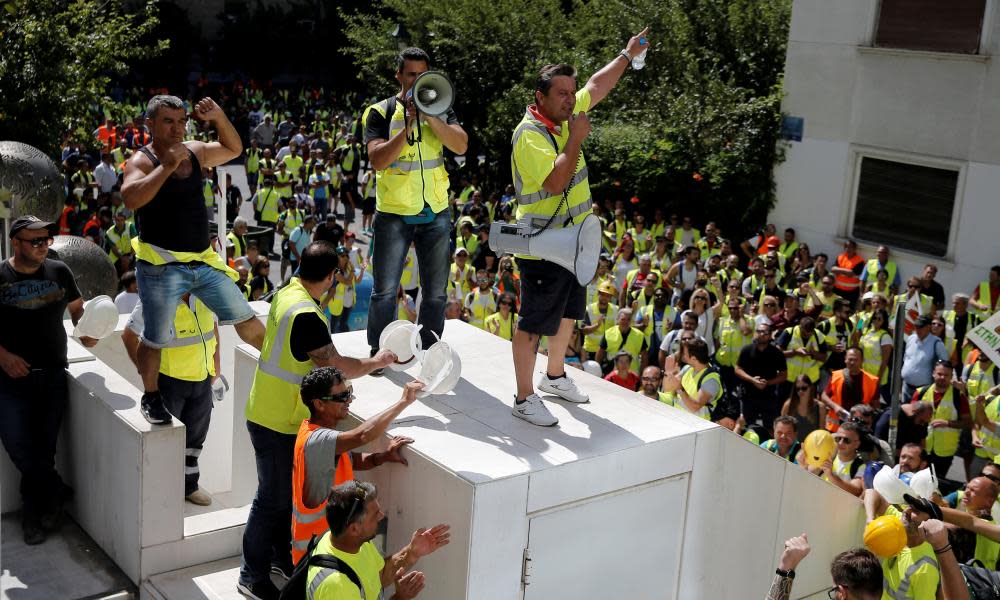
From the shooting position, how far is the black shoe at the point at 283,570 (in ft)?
18.7

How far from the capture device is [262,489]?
552cm

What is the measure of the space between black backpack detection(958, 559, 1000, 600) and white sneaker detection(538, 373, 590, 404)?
2.51m

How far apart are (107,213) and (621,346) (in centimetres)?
783

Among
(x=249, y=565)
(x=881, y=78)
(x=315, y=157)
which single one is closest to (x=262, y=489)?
(x=249, y=565)

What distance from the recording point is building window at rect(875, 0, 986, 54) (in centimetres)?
1595

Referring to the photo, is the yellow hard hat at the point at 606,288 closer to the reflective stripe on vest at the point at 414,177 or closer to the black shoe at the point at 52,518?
the reflective stripe on vest at the point at 414,177

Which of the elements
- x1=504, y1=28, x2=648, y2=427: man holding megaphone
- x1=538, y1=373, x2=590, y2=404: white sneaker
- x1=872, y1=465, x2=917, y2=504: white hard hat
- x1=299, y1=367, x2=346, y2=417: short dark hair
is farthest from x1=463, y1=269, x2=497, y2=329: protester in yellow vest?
x1=299, y1=367, x2=346, y2=417: short dark hair

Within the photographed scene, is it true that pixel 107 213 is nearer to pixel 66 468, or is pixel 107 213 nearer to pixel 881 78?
pixel 66 468

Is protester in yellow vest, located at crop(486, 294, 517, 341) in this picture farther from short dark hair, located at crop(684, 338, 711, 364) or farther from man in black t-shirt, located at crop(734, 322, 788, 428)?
short dark hair, located at crop(684, 338, 711, 364)

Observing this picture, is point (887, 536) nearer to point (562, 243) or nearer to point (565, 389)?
point (565, 389)

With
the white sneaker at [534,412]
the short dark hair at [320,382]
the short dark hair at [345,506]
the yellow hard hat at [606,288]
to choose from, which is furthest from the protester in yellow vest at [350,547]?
the yellow hard hat at [606,288]

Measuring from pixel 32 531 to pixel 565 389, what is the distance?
10.2 feet

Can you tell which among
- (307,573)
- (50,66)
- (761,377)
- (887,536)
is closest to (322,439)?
(307,573)

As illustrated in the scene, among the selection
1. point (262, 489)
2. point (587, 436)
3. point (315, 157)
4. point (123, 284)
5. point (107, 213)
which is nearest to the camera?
point (262, 489)
